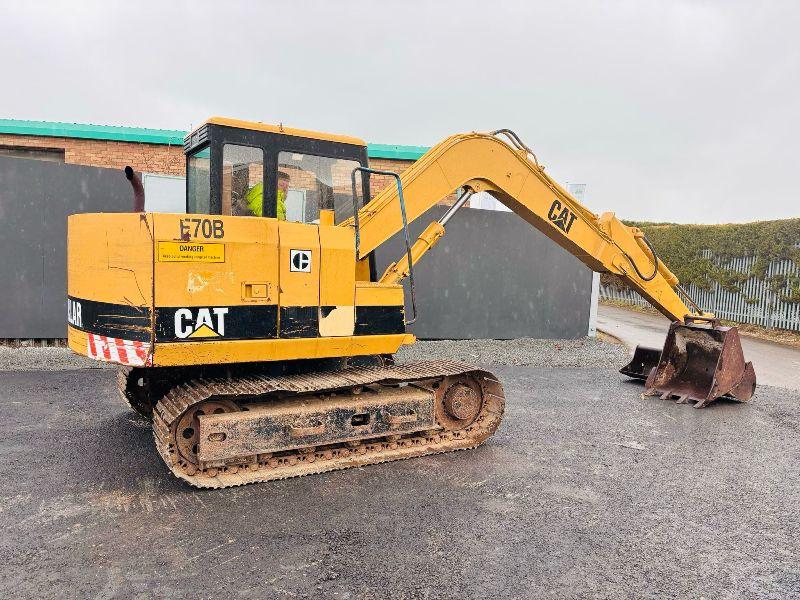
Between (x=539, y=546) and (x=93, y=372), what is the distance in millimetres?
7138

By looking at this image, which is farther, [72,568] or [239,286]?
[239,286]

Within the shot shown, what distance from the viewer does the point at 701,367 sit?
812cm

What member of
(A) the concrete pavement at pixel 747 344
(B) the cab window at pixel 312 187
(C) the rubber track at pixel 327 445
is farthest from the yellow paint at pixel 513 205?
(A) the concrete pavement at pixel 747 344

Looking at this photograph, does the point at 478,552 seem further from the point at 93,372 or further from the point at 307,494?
the point at 93,372

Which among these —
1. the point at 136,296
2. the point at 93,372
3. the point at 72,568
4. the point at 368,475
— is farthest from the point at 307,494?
the point at 93,372

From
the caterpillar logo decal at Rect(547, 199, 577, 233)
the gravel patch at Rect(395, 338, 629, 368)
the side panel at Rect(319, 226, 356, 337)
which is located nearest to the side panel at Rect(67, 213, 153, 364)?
the side panel at Rect(319, 226, 356, 337)

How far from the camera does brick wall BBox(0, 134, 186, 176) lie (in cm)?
1299

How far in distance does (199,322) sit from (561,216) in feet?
14.9

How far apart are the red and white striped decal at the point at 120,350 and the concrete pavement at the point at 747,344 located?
9392 millimetres

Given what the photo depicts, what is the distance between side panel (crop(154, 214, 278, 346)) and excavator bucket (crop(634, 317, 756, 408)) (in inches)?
224

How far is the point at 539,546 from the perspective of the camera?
3.78 metres

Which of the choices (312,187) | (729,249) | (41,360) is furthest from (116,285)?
(729,249)

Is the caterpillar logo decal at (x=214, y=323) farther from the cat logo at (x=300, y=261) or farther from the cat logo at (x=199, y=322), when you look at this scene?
the cat logo at (x=300, y=261)

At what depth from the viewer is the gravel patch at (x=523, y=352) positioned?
34.1ft
